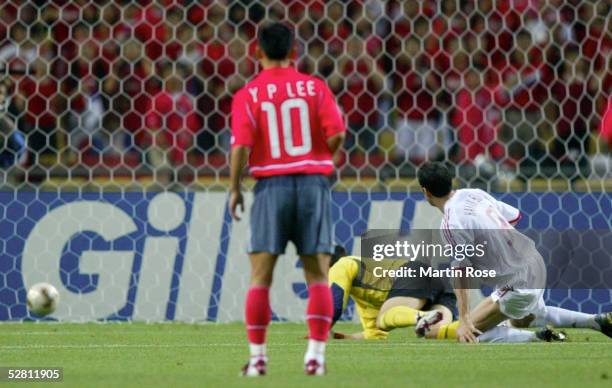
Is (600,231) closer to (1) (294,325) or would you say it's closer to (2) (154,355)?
(1) (294,325)

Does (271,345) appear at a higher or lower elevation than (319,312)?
lower

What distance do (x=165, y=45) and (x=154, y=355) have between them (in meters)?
4.91

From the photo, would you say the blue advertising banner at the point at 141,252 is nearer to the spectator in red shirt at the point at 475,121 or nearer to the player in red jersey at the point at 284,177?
the spectator in red shirt at the point at 475,121

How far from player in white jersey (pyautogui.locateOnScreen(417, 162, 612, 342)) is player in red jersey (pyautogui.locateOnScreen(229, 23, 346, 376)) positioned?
6.89ft

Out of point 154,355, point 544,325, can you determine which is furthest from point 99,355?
point 544,325

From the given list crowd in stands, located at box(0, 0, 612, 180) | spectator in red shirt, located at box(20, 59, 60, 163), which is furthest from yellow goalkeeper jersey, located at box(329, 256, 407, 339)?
spectator in red shirt, located at box(20, 59, 60, 163)

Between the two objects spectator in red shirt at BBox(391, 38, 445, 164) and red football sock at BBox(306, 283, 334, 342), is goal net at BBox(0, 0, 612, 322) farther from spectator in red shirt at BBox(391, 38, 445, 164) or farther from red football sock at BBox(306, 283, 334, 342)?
red football sock at BBox(306, 283, 334, 342)

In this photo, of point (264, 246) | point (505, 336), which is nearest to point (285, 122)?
point (264, 246)

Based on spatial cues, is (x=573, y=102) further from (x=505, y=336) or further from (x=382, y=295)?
(x=505, y=336)

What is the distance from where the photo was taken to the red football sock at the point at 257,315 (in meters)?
5.21

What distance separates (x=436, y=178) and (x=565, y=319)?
1.27 m

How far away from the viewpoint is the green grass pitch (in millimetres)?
5047

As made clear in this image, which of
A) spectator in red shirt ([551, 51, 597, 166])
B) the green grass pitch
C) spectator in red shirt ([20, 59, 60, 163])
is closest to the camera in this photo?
the green grass pitch

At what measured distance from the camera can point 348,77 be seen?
1113 centimetres
